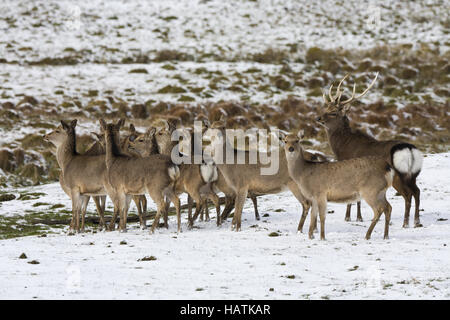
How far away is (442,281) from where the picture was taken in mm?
7395

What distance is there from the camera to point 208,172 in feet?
42.9

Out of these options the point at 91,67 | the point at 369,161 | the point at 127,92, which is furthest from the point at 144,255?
the point at 91,67

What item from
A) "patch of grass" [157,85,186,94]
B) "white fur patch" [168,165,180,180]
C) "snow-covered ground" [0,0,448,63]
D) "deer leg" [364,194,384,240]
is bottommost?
"deer leg" [364,194,384,240]

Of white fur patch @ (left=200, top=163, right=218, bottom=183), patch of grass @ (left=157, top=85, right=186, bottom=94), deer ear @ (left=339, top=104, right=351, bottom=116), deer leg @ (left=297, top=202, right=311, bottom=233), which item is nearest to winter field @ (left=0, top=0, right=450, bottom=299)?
patch of grass @ (left=157, top=85, right=186, bottom=94)

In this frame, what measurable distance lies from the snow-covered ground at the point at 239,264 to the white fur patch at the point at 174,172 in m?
1.13

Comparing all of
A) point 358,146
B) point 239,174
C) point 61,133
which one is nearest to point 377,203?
point 358,146

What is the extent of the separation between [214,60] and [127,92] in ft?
30.6

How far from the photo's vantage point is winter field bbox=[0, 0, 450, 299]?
7930 mm

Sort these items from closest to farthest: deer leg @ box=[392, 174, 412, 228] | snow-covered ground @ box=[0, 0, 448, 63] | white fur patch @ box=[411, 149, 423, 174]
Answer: white fur patch @ box=[411, 149, 423, 174]
deer leg @ box=[392, 174, 412, 228]
snow-covered ground @ box=[0, 0, 448, 63]

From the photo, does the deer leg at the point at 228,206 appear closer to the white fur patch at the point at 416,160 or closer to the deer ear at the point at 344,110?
the deer ear at the point at 344,110

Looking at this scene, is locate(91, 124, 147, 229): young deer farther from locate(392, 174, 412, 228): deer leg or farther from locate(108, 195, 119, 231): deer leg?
locate(392, 174, 412, 228): deer leg

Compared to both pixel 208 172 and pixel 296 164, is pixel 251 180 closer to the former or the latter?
pixel 208 172

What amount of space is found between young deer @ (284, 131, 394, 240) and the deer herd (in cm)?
2
